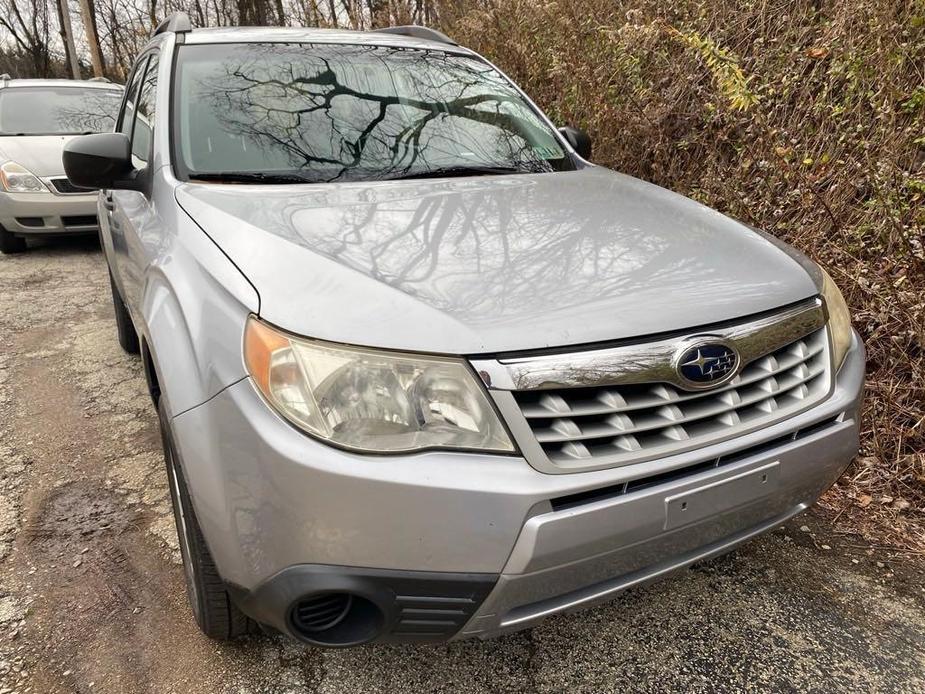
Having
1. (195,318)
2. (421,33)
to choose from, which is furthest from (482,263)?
(421,33)

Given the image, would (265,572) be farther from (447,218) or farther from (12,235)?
(12,235)

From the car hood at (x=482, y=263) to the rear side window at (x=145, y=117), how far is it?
2.34 feet

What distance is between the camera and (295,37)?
279cm

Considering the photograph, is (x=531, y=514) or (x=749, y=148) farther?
(x=749, y=148)

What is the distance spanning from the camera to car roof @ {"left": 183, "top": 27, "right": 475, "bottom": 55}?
2.69m

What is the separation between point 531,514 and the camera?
1270 millimetres

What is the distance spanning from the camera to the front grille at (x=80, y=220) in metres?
6.10

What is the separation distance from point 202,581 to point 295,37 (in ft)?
7.22

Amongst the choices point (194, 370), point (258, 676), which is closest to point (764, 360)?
point (194, 370)

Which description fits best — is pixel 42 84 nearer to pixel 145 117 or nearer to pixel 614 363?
pixel 145 117

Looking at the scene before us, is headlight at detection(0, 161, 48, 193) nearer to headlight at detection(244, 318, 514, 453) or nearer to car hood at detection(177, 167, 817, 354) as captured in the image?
car hood at detection(177, 167, 817, 354)

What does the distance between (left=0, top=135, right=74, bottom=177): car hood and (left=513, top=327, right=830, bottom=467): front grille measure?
615 centimetres

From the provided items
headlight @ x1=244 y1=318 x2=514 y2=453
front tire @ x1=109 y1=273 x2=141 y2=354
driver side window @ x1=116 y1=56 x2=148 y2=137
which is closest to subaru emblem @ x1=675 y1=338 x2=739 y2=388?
headlight @ x1=244 y1=318 x2=514 y2=453

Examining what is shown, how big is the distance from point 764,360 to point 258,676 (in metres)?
1.52
